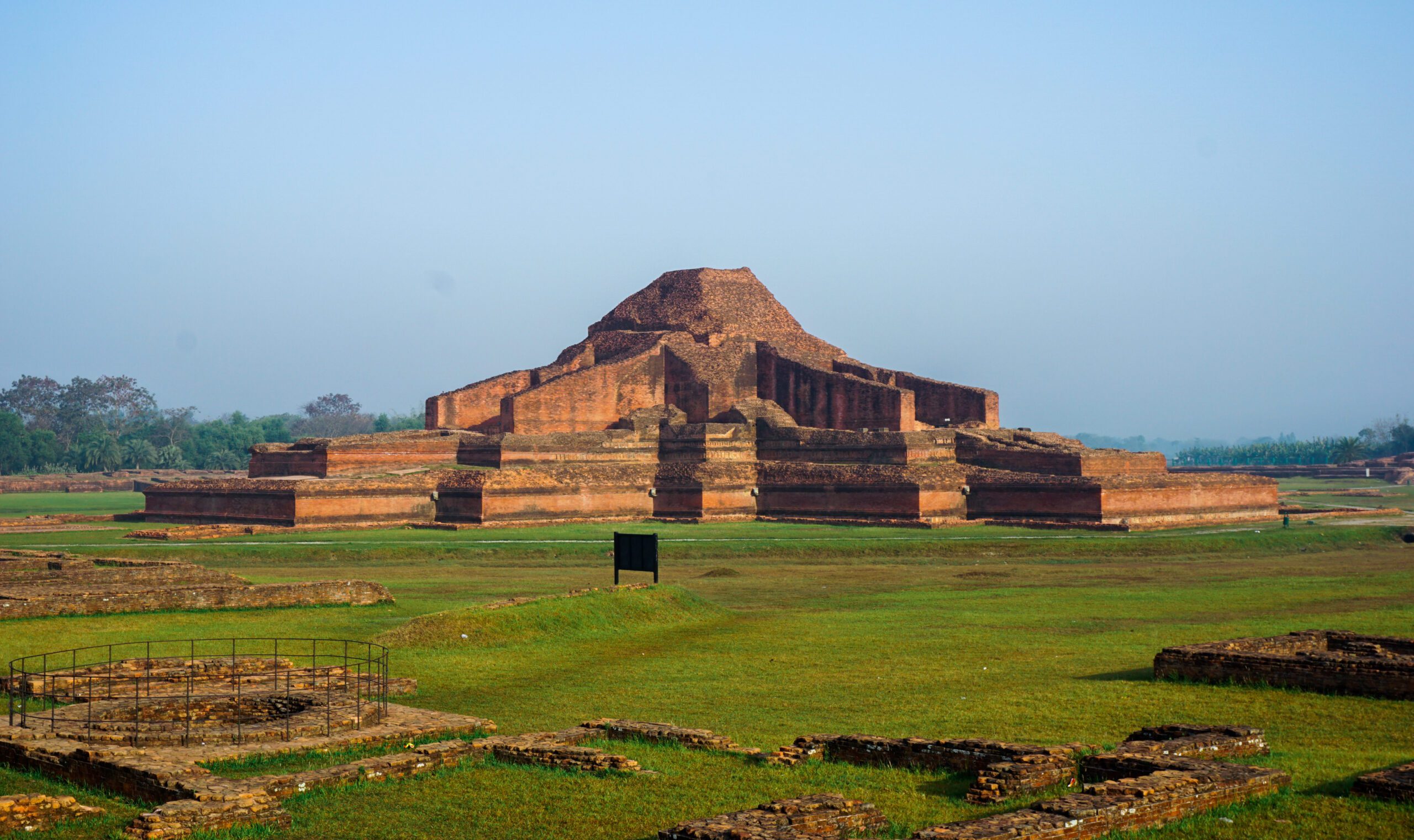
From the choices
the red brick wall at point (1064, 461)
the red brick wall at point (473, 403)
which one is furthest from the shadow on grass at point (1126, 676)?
the red brick wall at point (473, 403)

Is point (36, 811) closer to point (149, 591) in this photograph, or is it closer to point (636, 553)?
point (149, 591)

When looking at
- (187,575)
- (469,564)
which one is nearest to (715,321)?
(469,564)

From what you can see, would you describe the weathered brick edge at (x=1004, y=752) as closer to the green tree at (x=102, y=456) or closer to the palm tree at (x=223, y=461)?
the green tree at (x=102, y=456)

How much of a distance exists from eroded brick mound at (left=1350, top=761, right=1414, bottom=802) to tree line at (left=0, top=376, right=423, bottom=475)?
59918mm

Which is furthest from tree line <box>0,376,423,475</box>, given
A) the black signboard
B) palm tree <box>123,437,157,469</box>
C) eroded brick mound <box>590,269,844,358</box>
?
the black signboard

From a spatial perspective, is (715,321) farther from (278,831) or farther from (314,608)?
(278,831)

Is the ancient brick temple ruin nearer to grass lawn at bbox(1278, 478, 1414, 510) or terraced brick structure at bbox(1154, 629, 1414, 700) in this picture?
grass lawn at bbox(1278, 478, 1414, 510)

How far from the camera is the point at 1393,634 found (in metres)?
12.8

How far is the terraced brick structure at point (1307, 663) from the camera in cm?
952

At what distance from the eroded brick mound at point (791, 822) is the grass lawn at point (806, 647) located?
216mm

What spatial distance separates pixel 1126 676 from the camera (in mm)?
10773

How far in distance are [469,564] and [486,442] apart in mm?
10358

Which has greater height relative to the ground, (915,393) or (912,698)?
(915,393)

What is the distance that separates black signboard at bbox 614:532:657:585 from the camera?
1625 cm
